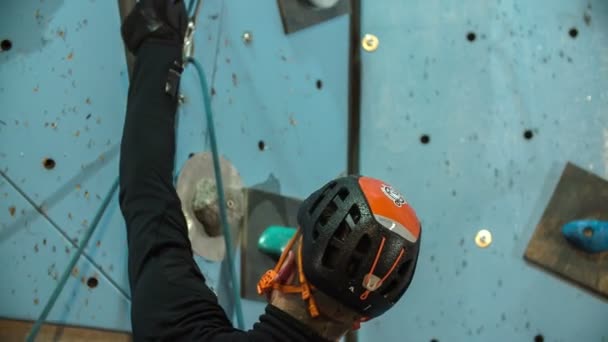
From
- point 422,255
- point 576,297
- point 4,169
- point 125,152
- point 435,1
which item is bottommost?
point 576,297

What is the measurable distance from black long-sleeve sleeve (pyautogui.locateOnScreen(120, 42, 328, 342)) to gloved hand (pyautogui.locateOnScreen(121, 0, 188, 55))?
0.35ft

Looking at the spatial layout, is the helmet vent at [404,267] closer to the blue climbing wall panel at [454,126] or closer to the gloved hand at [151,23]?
the gloved hand at [151,23]

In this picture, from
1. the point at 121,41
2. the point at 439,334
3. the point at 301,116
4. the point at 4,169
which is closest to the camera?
the point at 4,169

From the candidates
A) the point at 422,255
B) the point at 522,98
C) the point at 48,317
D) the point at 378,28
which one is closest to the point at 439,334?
the point at 422,255

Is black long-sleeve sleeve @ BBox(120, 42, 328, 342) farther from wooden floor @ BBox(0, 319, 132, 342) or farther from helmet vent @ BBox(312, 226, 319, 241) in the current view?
wooden floor @ BBox(0, 319, 132, 342)

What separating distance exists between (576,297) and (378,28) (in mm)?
913

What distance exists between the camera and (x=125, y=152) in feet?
4.27

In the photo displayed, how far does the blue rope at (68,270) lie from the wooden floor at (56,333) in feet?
0.05

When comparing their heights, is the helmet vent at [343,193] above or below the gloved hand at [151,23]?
A: below

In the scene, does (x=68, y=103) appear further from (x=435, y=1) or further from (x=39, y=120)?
(x=435, y=1)

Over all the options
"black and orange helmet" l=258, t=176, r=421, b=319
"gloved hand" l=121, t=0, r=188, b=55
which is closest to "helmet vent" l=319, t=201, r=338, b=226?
"black and orange helmet" l=258, t=176, r=421, b=319

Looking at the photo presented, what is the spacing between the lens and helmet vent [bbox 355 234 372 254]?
1.19 m

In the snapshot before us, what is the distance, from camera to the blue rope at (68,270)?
1438 millimetres

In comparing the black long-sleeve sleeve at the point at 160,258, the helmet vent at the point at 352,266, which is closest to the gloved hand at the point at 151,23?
the black long-sleeve sleeve at the point at 160,258
